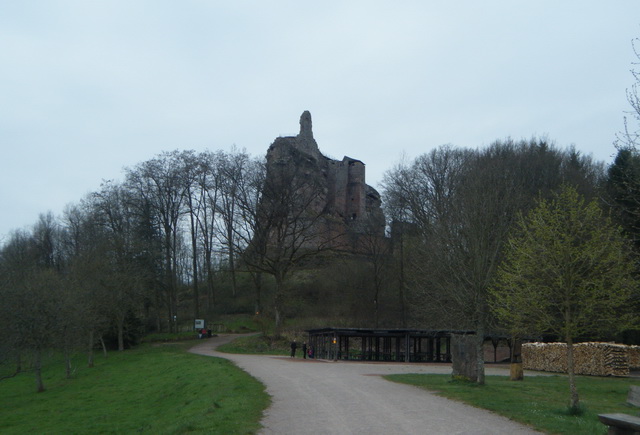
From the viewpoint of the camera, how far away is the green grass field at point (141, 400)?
14.3 metres

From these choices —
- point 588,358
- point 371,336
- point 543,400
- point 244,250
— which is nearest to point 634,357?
point 588,358

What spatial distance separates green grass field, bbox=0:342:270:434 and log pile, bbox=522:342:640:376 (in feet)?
58.6

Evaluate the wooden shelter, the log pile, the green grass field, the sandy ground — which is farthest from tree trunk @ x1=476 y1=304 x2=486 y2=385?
the wooden shelter

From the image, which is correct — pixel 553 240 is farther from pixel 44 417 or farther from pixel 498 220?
pixel 44 417

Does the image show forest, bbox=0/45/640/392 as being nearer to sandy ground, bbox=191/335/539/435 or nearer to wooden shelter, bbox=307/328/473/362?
wooden shelter, bbox=307/328/473/362

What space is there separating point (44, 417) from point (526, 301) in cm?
1893

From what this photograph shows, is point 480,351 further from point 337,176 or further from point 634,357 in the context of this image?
point 337,176

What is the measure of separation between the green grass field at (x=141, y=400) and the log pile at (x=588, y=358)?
17.9 meters

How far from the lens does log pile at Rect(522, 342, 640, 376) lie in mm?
30266

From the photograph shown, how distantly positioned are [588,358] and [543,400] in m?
15.9

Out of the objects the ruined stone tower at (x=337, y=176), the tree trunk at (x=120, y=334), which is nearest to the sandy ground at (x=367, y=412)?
the tree trunk at (x=120, y=334)

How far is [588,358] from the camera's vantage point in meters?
31.3

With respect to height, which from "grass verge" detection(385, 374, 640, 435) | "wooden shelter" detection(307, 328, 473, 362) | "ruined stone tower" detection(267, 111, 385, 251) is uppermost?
"ruined stone tower" detection(267, 111, 385, 251)

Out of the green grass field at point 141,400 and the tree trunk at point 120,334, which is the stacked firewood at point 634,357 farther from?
the tree trunk at point 120,334
